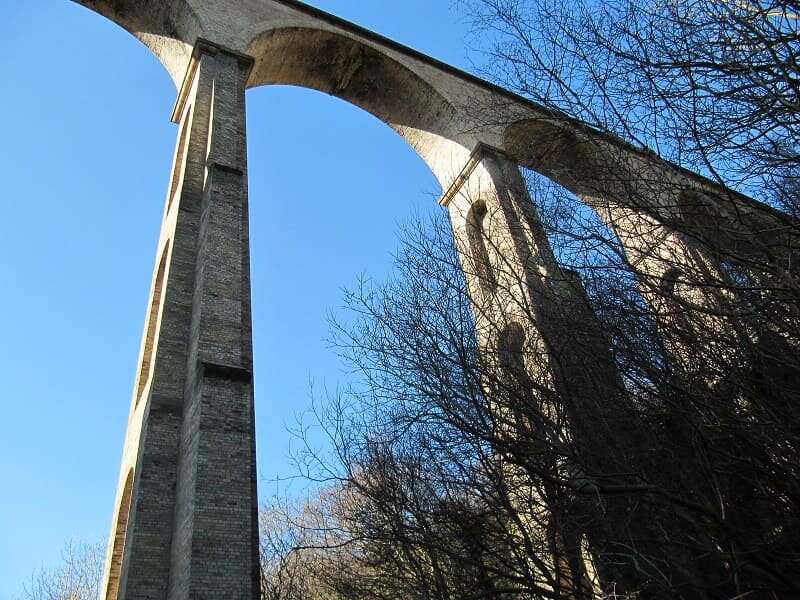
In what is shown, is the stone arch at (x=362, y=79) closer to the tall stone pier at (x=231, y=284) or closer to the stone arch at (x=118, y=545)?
the tall stone pier at (x=231, y=284)

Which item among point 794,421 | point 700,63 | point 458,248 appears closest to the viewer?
point 700,63

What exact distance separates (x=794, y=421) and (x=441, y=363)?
322cm

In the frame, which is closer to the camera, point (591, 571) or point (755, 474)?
point (755, 474)

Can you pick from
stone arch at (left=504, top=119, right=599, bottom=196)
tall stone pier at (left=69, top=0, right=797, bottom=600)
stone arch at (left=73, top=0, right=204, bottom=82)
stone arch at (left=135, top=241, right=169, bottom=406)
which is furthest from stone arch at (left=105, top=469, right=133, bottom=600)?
stone arch at (left=73, top=0, right=204, bottom=82)

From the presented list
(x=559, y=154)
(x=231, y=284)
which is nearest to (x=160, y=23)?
(x=231, y=284)

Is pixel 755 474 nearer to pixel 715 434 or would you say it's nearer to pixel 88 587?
pixel 715 434

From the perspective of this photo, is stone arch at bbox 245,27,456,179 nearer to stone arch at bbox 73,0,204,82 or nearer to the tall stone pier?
the tall stone pier

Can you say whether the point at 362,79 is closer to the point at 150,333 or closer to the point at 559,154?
the point at 150,333

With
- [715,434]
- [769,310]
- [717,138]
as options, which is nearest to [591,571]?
[715,434]

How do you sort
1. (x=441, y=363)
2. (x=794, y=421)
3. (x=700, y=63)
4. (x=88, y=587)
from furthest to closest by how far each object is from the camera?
1. (x=88, y=587)
2. (x=441, y=363)
3. (x=794, y=421)
4. (x=700, y=63)

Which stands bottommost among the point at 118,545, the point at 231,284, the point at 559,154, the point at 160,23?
the point at 118,545

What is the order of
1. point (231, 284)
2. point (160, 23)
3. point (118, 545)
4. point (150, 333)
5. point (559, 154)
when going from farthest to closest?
1. point (160, 23)
2. point (150, 333)
3. point (118, 545)
4. point (231, 284)
5. point (559, 154)

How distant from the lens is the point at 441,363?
687 centimetres

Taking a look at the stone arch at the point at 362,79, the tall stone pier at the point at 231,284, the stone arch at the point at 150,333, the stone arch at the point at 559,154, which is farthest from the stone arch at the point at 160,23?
the stone arch at the point at 559,154
